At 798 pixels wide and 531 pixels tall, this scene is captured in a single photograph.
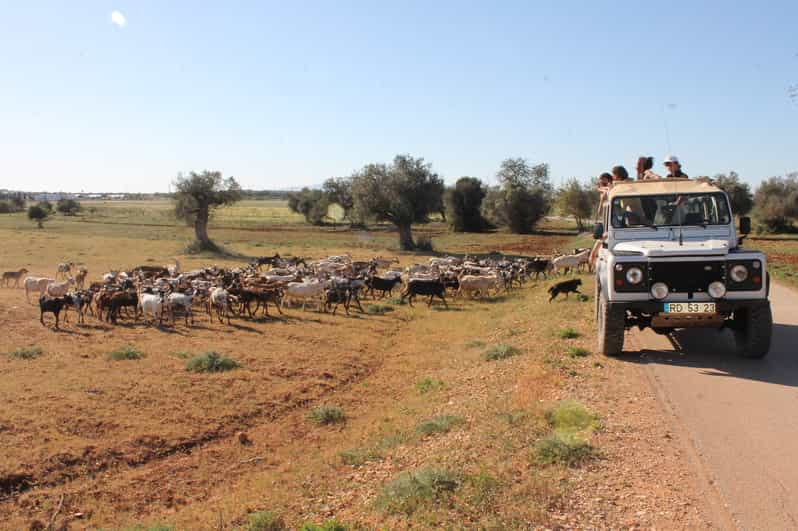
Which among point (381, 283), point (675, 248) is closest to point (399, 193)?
point (381, 283)

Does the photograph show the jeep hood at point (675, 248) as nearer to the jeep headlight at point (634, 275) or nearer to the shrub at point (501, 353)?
the jeep headlight at point (634, 275)

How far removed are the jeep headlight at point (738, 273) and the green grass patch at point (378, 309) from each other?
13.5 meters

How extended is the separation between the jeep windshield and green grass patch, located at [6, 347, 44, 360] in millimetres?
12581

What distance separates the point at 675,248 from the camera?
9680 millimetres

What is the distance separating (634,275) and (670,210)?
2.25 metres

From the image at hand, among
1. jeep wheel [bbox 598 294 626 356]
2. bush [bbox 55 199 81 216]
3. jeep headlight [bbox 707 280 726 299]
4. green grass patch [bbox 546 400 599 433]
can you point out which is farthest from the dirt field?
bush [bbox 55 199 81 216]

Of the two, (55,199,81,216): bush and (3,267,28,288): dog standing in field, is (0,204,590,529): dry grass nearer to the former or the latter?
(3,267,28,288): dog standing in field

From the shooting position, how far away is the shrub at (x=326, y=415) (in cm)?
1076

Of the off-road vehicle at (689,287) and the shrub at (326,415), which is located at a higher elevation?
the off-road vehicle at (689,287)

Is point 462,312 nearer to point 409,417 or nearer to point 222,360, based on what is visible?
point 222,360

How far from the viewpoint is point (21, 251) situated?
42.2 metres

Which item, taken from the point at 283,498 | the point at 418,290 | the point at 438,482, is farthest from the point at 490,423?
the point at 418,290

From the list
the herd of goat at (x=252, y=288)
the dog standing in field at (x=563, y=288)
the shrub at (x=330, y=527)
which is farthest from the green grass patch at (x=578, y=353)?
the herd of goat at (x=252, y=288)

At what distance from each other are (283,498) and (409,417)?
310 cm
